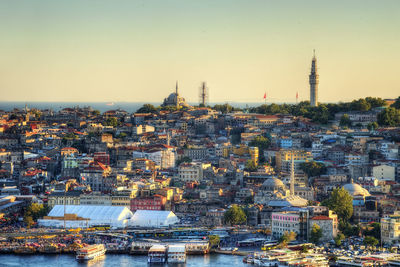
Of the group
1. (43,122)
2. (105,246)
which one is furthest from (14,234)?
(43,122)

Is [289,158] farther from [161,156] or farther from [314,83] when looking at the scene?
[314,83]

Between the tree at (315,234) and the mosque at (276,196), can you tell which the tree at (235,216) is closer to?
the mosque at (276,196)

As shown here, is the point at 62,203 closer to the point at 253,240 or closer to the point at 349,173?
the point at 253,240

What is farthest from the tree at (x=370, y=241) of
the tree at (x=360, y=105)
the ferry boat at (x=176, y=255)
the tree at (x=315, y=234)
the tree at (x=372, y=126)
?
the tree at (x=360, y=105)

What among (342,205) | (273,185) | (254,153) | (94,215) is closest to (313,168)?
(254,153)

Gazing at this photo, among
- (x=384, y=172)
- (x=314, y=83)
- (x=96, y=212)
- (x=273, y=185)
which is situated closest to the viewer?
(x=96, y=212)

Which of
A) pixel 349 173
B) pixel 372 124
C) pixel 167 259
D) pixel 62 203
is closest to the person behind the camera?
pixel 167 259

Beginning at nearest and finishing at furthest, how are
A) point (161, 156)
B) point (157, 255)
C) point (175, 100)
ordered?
point (157, 255) → point (161, 156) → point (175, 100)
